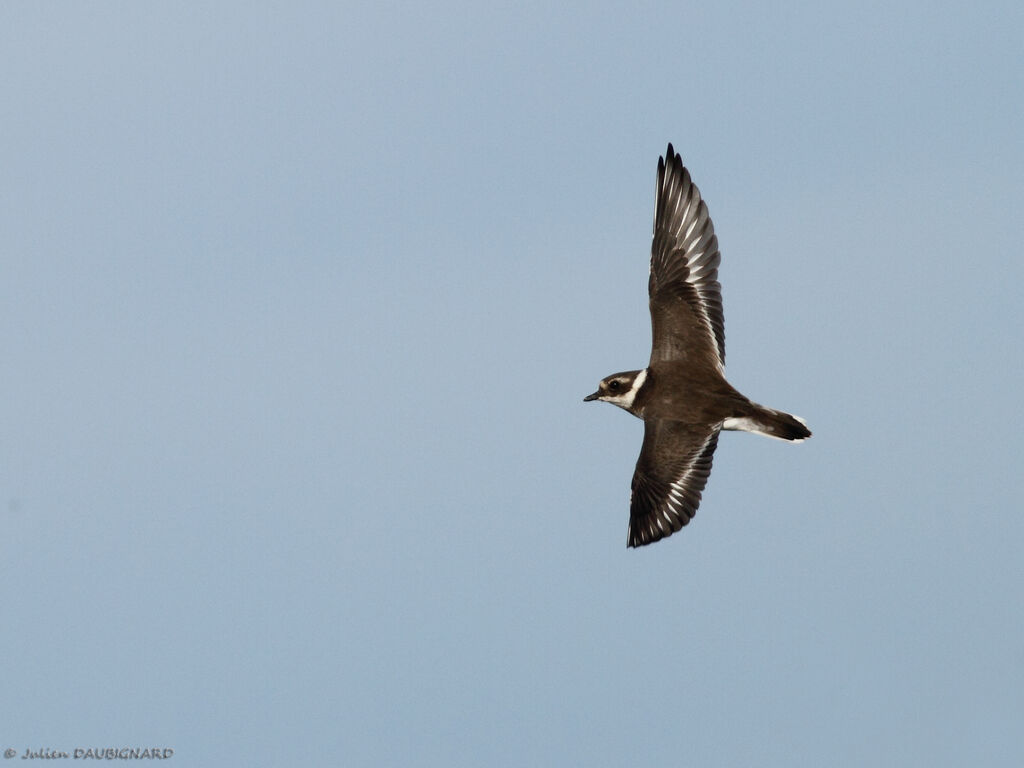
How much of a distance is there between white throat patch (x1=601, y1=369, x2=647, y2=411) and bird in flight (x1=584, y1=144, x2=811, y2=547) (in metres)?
0.01

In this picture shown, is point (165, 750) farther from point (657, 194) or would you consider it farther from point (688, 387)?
point (657, 194)

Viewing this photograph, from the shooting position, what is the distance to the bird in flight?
14.4 m

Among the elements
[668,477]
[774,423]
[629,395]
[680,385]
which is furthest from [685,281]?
[668,477]

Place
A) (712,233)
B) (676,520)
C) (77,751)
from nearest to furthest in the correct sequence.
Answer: (77,751), (676,520), (712,233)

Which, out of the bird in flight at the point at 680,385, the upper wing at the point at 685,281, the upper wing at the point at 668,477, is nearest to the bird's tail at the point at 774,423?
the bird in flight at the point at 680,385

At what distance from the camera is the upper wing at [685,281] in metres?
15.1

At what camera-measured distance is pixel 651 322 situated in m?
15.3

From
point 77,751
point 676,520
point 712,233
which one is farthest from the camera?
point 712,233

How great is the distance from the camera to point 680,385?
14.7 metres

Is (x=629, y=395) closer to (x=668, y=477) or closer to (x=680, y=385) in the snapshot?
(x=680, y=385)

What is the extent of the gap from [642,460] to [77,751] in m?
7.17

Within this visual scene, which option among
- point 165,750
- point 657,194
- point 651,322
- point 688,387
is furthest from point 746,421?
point 165,750

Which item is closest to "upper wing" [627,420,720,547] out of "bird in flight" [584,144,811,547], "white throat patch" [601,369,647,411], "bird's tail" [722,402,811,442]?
"bird in flight" [584,144,811,547]

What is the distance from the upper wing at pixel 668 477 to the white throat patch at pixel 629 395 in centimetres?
63
